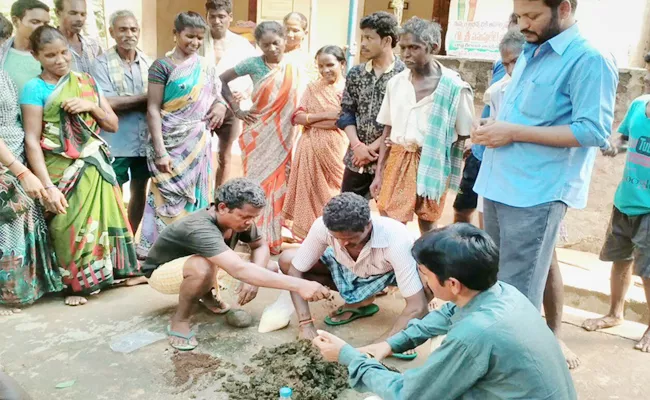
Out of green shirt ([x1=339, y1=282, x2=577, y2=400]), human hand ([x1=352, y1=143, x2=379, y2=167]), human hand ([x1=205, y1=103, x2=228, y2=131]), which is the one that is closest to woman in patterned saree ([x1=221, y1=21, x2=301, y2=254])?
human hand ([x1=205, y1=103, x2=228, y2=131])

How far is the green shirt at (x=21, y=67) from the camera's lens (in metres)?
3.46

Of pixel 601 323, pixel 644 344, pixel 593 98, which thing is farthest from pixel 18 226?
pixel 644 344

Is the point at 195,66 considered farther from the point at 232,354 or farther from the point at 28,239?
the point at 232,354

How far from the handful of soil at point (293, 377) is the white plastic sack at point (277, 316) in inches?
14.6

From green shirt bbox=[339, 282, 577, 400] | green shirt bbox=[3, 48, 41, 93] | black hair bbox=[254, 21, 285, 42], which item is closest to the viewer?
green shirt bbox=[339, 282, 577, 400]

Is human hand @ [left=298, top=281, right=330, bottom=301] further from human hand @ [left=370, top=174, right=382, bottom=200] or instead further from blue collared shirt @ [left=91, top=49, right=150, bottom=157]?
blue collared shirt @ [left=91, top=49, right=150, bottom=157]

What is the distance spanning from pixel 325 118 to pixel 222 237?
159 cm

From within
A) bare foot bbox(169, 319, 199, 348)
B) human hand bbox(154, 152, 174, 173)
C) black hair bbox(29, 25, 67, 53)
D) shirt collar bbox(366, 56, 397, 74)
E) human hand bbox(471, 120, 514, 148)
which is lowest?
bare foot bbox(169, 319, 199, 348)

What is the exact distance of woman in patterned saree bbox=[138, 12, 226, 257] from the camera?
13.1ft

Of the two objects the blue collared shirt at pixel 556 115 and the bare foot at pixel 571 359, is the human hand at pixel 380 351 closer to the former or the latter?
the blue collared shirt at pixel 556 115

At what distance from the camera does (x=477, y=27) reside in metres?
5.72

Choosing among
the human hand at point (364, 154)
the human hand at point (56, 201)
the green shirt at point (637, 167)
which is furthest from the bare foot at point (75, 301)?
the green shirt at point (637, 167)

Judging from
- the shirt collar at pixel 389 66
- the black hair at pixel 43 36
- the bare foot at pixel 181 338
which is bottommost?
the bare foot at pixel 181 338

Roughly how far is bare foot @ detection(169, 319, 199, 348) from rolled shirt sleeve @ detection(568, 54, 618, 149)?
2.29m
